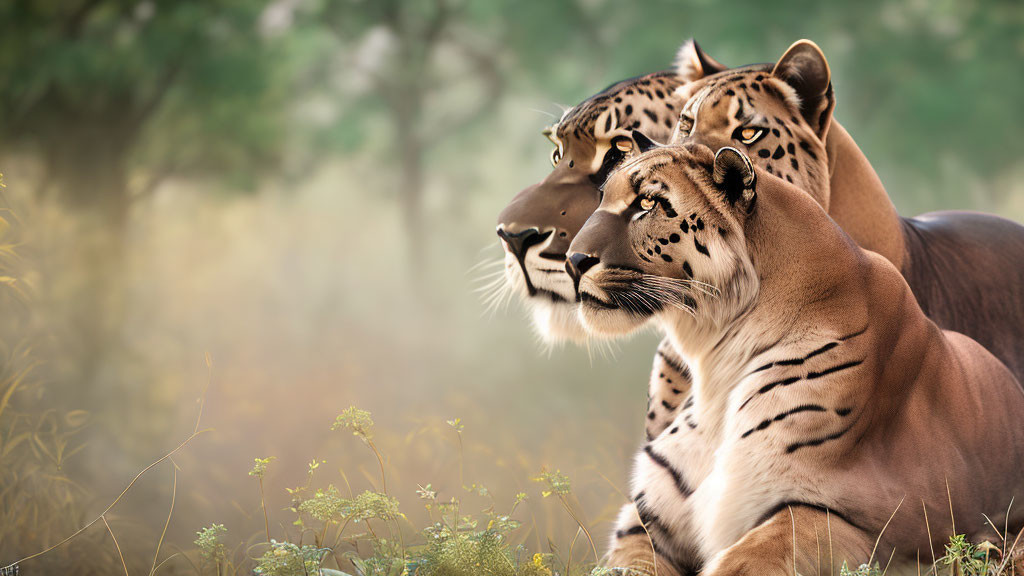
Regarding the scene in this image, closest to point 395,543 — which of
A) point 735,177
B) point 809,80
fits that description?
point 735,177

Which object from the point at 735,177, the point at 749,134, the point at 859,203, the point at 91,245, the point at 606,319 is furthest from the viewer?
the point at 91,245

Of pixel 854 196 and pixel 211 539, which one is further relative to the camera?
pixel 854 196

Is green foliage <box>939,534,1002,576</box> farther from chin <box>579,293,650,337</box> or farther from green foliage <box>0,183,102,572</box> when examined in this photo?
green foliage <box>0,183,102,572</box>

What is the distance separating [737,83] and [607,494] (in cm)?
273

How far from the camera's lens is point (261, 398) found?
768cm

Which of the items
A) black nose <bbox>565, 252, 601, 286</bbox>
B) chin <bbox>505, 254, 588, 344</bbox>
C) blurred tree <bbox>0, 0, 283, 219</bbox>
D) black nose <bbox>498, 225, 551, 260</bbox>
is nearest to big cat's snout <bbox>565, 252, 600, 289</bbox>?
black nose <bbox>565, 252, 601, 286</bbox>

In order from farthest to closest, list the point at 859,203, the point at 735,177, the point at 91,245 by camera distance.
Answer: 1. the point at 91,245
2. the point at 859,203
3. the point at 735,177

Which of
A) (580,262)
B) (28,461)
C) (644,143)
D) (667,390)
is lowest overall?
(28,461)

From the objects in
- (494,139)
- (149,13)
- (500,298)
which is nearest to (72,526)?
(500,298)

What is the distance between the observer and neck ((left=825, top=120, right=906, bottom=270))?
3.04 meters

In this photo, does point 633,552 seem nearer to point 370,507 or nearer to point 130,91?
point 370,507

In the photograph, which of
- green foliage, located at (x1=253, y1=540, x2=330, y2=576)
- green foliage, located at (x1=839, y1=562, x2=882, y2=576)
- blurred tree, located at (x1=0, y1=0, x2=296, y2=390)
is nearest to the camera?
green foliage, located at (x1=839, y1=562, x2=882, y2=576)

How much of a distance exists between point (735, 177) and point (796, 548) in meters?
0.86

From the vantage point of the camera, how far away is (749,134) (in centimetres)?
284
